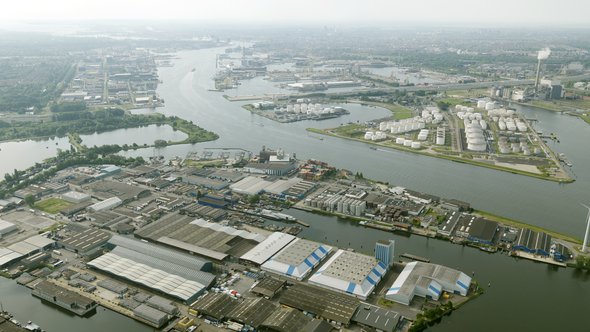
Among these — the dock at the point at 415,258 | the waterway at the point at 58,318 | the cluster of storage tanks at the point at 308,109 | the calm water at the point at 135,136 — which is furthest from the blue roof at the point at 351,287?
the cluster of storage tanks at the point at 308,109

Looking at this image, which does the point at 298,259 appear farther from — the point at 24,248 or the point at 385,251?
the point at 24,248

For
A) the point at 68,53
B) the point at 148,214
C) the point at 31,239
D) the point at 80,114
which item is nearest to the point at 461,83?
the point at 80,114

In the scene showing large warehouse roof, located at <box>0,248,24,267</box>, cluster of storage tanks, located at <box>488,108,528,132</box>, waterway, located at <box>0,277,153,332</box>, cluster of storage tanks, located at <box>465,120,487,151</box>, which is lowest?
waterway, located at <box>0,277,153,332</box>

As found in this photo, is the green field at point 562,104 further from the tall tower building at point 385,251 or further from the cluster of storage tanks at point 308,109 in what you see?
the tall tower building at point 385,251

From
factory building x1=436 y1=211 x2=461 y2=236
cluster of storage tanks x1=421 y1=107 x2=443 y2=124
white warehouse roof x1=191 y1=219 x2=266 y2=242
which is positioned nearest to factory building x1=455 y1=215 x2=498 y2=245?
factory building x1=436 y1=211 x2=461 y2=236

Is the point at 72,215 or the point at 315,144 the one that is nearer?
the point at 72,215

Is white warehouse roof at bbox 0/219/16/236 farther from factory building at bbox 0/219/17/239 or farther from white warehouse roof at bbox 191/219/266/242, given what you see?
white warehouse roof at bbox 191/219/266/242

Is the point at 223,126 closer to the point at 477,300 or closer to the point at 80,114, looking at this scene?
the point at 80,114
